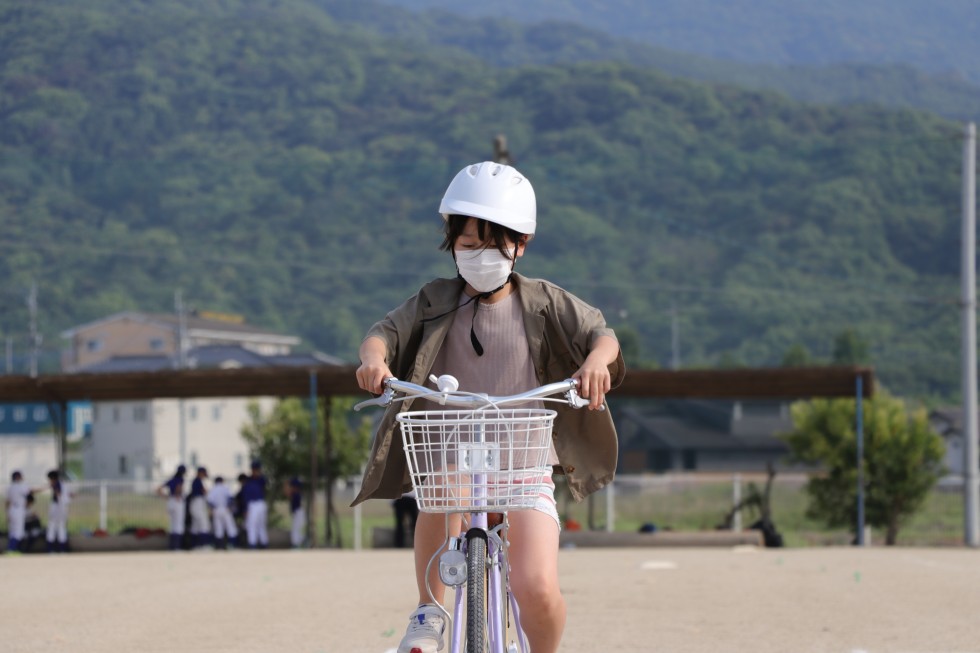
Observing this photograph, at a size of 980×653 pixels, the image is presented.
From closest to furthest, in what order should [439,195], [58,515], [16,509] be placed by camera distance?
1. [58,515]
2. [16,509]
3. [439,195]

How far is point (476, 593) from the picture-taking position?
183 inches

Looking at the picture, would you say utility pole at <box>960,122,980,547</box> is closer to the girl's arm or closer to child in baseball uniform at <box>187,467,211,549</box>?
child in baseball uniform at <box>187,467,211,549</box>

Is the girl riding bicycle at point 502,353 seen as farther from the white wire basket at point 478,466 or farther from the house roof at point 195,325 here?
the house roof at point 195,325

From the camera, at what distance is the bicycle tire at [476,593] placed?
4.61 m

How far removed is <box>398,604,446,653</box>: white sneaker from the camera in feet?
15.8

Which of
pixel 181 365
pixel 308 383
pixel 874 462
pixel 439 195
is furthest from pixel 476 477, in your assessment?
pixel 439 195

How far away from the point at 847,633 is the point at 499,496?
5.22 metres

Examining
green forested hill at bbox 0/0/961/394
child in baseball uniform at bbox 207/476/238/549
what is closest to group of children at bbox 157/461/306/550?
child in baseball uniform at bbox 207/476/238/549

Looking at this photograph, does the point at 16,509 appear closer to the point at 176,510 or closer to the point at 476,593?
the point at 176,510

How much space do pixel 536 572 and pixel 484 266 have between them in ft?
3.47

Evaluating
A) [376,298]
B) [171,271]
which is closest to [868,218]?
[376,298]

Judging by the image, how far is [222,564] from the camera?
18.6 metres

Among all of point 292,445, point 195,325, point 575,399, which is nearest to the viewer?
point 575,399

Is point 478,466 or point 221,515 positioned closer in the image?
point 478,466
